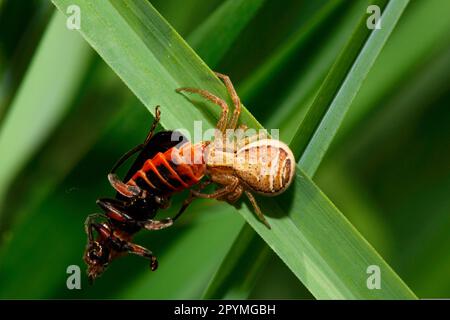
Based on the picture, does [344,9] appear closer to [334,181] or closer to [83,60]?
[334,181]

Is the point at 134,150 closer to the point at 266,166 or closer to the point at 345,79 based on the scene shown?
the point at 266,166

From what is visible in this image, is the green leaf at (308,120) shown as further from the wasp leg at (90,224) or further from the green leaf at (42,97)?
the green leaf at (42,97)

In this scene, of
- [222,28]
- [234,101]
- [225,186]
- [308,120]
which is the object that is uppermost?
[222,28]

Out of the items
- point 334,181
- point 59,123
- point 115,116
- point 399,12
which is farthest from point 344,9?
point 59,123

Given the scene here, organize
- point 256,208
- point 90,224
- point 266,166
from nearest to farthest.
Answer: point 256,208 → point 266,166 → point 90,224

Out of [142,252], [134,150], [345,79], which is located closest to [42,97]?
[134,150]

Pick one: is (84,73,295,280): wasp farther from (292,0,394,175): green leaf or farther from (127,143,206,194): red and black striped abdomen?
(292,0,394,175): green leaf
